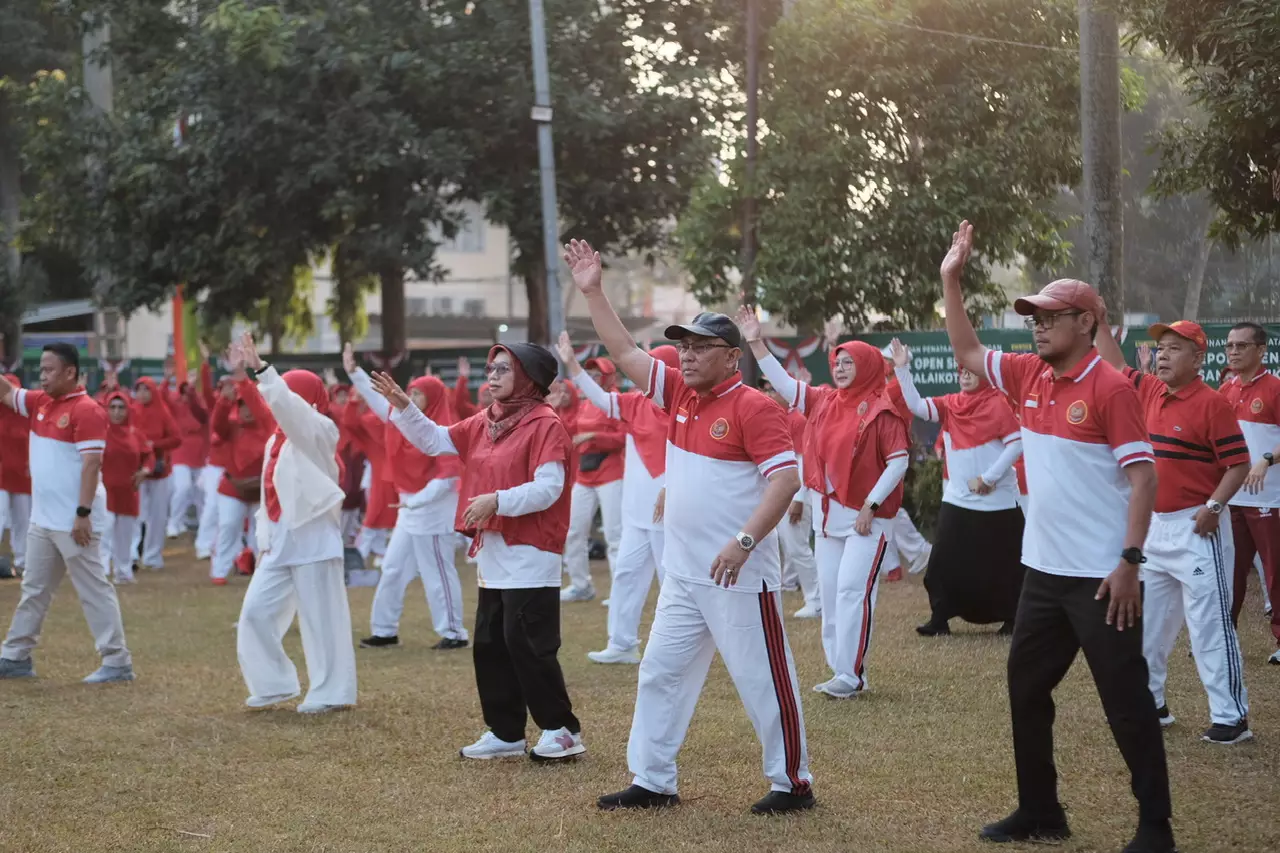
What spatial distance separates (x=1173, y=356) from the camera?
7895mm

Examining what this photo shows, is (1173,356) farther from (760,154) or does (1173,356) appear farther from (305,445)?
(760,154)

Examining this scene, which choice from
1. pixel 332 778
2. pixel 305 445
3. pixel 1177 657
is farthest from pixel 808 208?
pixel 332 778

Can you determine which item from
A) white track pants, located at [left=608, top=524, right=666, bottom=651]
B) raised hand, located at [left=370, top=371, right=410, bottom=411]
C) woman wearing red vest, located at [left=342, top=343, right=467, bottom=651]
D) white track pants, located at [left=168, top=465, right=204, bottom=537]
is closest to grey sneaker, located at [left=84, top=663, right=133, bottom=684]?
woman wearing red vest, located at [left=342, top=343, right=467, bottom=651]

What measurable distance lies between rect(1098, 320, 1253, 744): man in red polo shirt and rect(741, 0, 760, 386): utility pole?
1074 centimetres

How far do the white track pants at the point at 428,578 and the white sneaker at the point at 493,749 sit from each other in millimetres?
4162

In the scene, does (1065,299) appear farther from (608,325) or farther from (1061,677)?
(608,325)

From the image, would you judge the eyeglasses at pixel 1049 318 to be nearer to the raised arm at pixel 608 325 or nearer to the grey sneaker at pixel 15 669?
the raised arm at pixel 608 325

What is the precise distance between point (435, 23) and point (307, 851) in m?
18.7

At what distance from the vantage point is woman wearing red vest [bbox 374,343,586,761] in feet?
24.4

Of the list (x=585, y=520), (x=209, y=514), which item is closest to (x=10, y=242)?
(x=209, y=514)

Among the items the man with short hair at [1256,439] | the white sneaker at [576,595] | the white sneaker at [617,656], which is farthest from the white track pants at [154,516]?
the man with short hair at [1256,439]

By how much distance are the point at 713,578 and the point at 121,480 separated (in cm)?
1172

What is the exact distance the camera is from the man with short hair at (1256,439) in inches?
382

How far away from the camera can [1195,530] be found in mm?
7719
